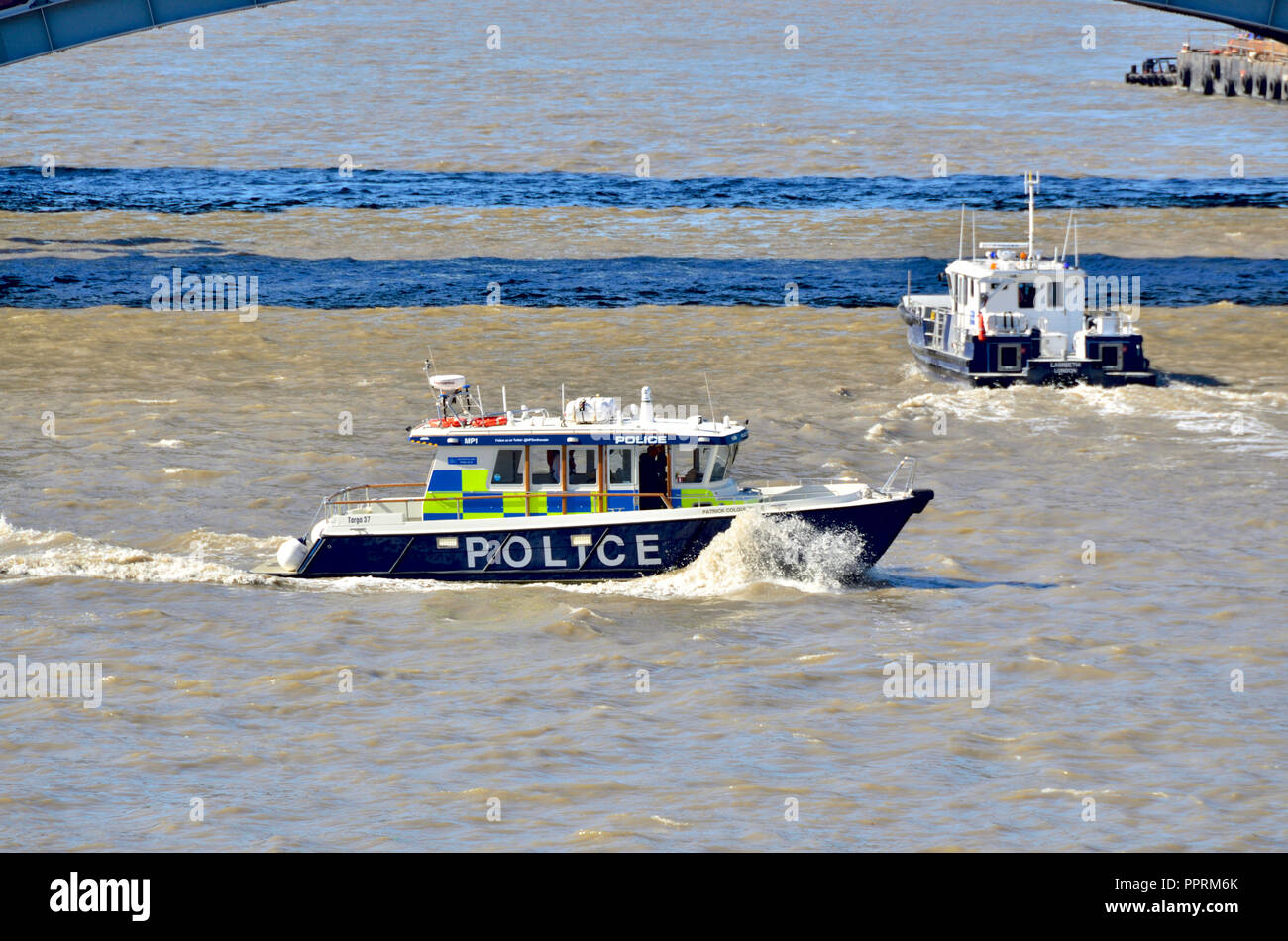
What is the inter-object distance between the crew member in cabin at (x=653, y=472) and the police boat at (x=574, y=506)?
0.6 inches

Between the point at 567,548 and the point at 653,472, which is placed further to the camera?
the point at 653,472

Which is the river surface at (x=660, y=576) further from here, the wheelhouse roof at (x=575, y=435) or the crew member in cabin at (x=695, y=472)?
the wheelhouse roof at (x=575, y=435)

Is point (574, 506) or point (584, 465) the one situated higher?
point (584, 465)

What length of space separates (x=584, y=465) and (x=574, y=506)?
2.05ft

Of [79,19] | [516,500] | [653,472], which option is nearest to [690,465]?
[653,472]

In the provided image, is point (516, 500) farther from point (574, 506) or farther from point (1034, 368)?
point (1034, 368)

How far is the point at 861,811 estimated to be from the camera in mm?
17828

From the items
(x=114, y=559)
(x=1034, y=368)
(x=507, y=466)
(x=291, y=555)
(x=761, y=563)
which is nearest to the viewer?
(x=761, y=563)

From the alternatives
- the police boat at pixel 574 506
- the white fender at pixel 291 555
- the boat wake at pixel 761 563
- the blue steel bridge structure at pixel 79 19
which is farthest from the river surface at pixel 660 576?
the blue steel bridge structure at pixel 79 19

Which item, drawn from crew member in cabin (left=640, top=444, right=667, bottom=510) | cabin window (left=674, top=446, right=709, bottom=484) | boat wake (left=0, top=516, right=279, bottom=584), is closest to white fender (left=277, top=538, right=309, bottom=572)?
boat wake (left=0, top=516, right=279, bottom=584)

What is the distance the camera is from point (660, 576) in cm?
2562

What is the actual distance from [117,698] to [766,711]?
7.78 metres

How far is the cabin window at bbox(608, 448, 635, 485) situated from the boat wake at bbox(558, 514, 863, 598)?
1.52 m

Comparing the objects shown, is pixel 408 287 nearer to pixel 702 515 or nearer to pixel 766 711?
pixel 702 515
